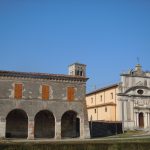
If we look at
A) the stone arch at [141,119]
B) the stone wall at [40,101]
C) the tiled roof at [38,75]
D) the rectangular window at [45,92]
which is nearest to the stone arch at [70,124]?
the stone wall at [40,101]

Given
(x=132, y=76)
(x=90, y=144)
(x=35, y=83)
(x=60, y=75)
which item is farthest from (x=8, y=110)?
(x=132, y=76)

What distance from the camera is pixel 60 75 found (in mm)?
49656

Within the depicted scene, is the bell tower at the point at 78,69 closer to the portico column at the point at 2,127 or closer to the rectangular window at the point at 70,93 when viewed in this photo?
the rectangular window at the point at 70,93

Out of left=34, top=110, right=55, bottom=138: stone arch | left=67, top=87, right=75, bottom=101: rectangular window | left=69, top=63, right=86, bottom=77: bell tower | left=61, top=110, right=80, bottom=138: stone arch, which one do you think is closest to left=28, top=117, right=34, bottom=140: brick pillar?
left=34, top=110, right=55, bottom=138: stone arch

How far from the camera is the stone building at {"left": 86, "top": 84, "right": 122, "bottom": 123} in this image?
65.6 metres

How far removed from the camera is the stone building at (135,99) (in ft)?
213

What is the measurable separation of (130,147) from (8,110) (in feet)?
84.9

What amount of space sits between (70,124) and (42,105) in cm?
662

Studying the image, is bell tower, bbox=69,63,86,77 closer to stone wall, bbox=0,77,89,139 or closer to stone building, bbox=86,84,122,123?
stone wall, bbox=0,77,89,139

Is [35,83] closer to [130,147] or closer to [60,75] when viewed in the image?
[60,75]

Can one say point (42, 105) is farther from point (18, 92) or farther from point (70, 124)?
point (70, 124)

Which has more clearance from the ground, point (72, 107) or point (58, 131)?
point (72, 107)

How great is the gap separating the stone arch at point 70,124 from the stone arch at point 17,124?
5954mm

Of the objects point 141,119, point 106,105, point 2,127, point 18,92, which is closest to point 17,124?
point 2,127
